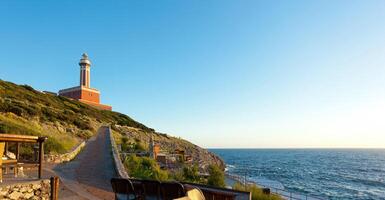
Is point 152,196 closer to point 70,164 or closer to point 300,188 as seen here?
point 70,164

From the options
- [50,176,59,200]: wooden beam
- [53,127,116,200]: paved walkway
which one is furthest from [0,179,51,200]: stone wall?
[50,176,59,200]: wooden beam

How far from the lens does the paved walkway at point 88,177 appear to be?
994 cm

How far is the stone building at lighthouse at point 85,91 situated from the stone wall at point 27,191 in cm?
6477

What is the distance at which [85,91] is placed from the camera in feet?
237

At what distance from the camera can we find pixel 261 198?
556 inches

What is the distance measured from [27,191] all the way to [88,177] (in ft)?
16.0

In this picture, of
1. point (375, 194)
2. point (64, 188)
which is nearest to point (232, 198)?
point (64, 188)

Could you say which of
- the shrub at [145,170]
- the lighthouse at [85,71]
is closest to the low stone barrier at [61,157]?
the shrub at [145,170]

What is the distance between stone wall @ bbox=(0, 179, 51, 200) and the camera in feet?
25.6

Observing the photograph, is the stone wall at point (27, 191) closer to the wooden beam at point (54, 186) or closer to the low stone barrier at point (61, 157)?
the wooden beam at point (54, 186)

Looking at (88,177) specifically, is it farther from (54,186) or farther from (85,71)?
(85,71)

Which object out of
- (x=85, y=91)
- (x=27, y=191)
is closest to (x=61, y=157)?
(x=27, y=191)

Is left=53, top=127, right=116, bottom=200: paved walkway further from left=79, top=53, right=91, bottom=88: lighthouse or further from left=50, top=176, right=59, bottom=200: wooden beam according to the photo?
left=79, top=53, right=91, bottom=88: lighthouse

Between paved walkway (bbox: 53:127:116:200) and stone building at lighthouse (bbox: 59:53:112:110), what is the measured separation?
2123 inches
